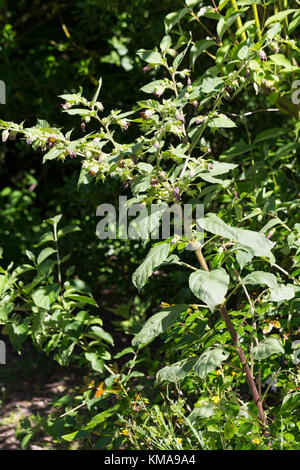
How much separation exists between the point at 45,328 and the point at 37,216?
6.70 ft

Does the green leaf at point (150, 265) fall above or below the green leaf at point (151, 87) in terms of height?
below

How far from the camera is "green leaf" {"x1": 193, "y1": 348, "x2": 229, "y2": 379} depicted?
5.37 feet

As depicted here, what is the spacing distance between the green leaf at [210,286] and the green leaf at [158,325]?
200 millimetres

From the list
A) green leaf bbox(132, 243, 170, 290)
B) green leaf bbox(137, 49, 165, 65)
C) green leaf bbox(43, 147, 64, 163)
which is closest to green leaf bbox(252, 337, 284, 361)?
green leaf bbox(132, 243, 170, 290)

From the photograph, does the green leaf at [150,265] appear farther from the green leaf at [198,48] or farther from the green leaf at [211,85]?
the green leaf at [198,48]

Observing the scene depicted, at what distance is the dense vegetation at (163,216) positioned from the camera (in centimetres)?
175

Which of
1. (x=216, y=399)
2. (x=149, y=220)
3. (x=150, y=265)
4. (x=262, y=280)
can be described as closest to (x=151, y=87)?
(x=149, y=220)

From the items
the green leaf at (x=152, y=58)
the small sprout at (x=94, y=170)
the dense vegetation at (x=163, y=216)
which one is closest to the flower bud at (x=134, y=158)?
the dense vegetation at (x=163, y=216)

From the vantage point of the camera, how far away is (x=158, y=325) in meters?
1.75

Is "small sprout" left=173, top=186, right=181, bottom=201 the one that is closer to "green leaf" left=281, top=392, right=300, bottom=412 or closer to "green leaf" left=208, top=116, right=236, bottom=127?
"green leaf" left=208, top=116, right=236, bottom=127

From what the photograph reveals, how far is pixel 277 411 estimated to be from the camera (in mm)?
1935

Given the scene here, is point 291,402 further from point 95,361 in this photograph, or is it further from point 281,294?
point 95,361

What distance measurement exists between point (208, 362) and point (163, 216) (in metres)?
0.49
